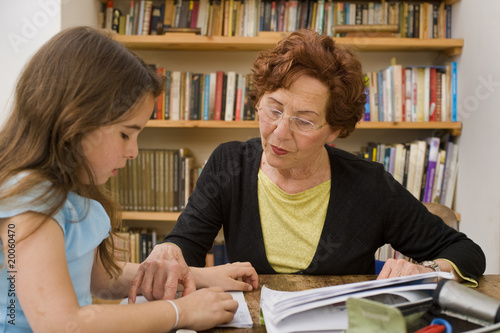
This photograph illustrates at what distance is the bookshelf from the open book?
72.1 inches

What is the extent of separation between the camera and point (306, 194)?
4.84 ft

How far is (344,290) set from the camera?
31.7 inches

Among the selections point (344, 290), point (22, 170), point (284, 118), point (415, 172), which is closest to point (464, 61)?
point (415, 172)

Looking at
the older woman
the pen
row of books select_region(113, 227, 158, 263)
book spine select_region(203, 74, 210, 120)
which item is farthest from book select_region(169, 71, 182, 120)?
the pen

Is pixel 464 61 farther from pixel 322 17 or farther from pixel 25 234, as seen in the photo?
pixel 25 234

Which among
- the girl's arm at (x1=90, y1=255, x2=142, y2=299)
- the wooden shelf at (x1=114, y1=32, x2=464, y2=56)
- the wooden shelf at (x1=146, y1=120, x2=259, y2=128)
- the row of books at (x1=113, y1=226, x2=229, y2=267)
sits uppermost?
the wooden shelf at (x1=114, y1=32, x2=464, y2=56)

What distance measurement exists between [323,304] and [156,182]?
79.9 inches

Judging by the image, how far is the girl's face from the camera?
0.91 meters

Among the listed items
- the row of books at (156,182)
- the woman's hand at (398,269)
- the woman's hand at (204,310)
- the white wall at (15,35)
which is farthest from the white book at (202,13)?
the woman's hand at (204,310)

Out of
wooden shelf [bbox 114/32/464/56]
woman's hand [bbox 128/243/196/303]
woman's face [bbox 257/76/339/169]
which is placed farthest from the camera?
wooden shelf [bbox 114/32/464/56]

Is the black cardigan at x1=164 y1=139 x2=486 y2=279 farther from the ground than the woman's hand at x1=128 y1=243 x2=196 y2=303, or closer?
farther from the ground

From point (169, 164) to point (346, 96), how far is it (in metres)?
1.49

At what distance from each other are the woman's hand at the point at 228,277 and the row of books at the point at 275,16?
5.82 ft

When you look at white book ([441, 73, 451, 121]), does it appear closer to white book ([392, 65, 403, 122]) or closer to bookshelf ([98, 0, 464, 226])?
bookshelf ([98, 0, 464, 226])
